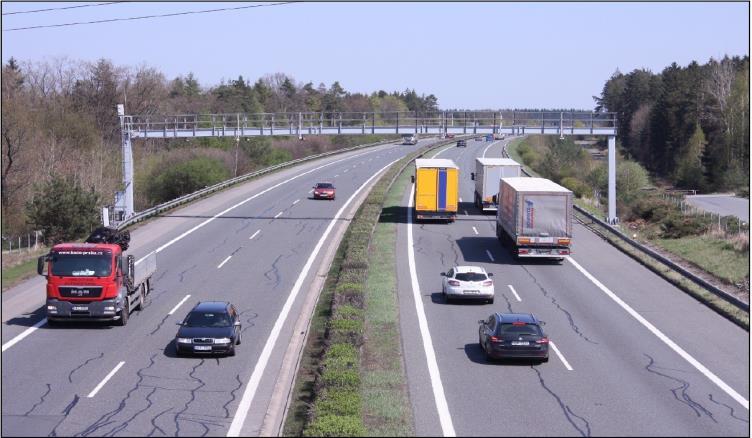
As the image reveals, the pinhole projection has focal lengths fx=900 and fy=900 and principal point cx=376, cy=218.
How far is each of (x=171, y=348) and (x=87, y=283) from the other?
13.0ft

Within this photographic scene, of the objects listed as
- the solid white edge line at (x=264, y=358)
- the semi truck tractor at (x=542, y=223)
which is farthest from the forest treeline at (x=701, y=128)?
the solid white edge line at (x=264, y=358)

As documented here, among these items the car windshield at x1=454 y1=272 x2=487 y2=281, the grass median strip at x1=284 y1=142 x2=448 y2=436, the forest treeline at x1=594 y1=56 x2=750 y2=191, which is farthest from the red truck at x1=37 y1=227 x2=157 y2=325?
the forest treeline at x1=594 y1=56 x2=750 y2=191

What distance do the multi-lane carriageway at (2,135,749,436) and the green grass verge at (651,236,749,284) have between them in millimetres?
3029

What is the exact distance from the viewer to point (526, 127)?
6016 centimetres

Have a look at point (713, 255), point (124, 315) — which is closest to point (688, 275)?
point (713, 255)

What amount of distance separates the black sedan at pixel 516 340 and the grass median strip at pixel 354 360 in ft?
8.50

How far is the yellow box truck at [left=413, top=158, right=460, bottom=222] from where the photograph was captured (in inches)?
1996

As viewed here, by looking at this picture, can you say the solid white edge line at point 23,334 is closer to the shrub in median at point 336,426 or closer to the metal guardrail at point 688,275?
the shrub in median at point 336,426

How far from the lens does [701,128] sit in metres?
107

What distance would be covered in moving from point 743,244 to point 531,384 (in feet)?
87.3

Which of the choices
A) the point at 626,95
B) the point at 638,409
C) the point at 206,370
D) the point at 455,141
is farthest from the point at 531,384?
the point at 626,95

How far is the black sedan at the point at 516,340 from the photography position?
24.0m

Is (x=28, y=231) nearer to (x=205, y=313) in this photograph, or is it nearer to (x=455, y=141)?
(x=205, y=313)

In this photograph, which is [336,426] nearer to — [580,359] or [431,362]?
[431,362]
